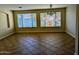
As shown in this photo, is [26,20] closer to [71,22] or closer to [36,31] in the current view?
[36,31]

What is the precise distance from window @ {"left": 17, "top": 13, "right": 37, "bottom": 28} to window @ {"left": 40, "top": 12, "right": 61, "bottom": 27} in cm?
10

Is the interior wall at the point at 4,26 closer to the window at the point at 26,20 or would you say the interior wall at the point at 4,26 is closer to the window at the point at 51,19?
the window at the point at 26,20


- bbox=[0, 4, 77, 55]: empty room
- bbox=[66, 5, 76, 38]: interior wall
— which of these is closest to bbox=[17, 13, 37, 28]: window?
bbox=[0, 4, 77, 55]: empty room

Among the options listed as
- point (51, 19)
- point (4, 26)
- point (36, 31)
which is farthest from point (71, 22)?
point (4, 26)

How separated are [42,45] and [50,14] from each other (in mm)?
375

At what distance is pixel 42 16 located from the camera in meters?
1.11

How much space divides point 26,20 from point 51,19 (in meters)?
0.27

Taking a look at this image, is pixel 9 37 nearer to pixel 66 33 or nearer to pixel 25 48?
pixel 25 48

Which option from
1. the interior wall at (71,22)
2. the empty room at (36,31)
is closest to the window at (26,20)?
the empty room at (36,31)

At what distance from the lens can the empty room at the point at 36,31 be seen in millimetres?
1069

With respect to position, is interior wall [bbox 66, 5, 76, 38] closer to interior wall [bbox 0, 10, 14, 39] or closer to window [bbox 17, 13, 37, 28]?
window [bbox 17, 13, 37, 28]

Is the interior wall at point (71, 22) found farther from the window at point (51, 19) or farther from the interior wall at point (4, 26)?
the interior wall at point (4, 26)

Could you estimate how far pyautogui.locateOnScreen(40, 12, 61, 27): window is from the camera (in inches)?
42.6

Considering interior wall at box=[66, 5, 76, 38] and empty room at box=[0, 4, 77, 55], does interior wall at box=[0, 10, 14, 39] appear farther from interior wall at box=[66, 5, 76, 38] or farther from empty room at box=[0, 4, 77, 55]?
interior wall at box=[66, 5, 76, 38]
